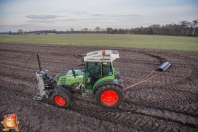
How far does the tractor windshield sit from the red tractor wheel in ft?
3.13

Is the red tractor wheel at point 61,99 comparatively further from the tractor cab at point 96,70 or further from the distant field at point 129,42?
the distant field at point 129,42

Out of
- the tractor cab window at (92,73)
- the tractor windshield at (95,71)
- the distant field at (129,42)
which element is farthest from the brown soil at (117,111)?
the distant field at (129,42)

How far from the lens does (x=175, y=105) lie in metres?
5.48

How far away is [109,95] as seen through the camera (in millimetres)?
5098

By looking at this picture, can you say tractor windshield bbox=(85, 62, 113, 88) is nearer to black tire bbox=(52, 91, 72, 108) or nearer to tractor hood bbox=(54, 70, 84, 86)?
tractor hood bbox=(54, 70, 84, 86)

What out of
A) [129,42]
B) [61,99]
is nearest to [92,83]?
[61,99]

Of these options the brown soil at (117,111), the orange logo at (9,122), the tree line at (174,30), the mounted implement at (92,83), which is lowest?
the brown soil at (117,111)

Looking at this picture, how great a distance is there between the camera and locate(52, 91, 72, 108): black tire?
4.95m

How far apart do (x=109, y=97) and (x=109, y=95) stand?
0.27 feet

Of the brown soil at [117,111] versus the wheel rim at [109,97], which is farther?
the wheel rim at [109,97]

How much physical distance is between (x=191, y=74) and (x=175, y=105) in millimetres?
5155

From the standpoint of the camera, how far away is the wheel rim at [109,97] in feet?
16.6

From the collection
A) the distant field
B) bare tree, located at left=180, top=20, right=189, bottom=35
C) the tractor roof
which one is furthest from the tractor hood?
bare tree, located at left=180, top=20, right=189, bottom=35

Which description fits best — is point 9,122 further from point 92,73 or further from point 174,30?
point 174,30
